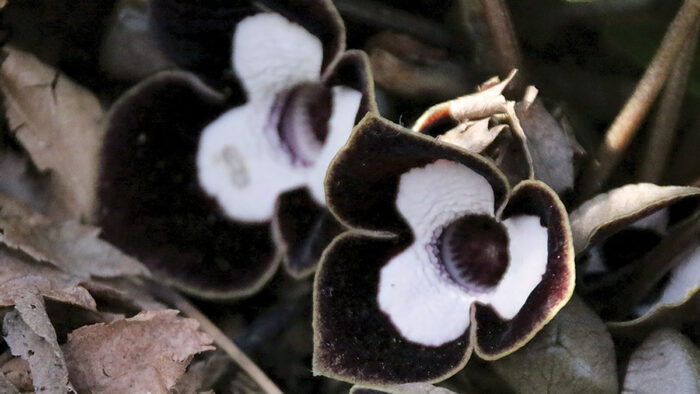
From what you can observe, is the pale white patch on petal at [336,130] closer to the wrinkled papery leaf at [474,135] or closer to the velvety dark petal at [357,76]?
→ the velvety dark petal at [357,76]

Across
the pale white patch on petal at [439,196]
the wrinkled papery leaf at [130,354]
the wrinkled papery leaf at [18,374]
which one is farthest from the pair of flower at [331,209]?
the wrinkled papery leaf at [18,374]

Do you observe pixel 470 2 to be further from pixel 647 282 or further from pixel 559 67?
pixel 647 282

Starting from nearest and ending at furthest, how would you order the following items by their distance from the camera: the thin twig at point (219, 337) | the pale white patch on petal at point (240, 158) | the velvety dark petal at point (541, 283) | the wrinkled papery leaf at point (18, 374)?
the velvety dark petal at point (541, 283) → the wrinkled papery leaf at point (18, 374) → the thin twig at point (219, 337) → the pale white patch on petal at point (240, 158)

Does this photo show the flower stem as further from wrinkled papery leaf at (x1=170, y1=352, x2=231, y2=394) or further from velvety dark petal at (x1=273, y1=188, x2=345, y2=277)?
wrinkled papery leaf at (x1=170, y1=352, x2=231, y2=394)

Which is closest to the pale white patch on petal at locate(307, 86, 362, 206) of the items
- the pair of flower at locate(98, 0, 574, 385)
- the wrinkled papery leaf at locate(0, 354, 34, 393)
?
the pair of flower at locate(98, 0, 574, 385)

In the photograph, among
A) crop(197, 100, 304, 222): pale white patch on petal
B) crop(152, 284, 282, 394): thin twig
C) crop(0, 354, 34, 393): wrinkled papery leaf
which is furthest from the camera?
crop(197, 100, 304, 222): pale white patch on petal

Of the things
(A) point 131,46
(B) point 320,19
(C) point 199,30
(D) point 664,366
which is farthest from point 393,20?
(D) point 664,366
